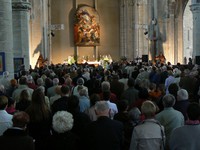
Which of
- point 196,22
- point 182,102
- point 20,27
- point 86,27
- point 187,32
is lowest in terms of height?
point 182,102

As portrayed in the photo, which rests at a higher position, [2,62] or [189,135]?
[2,62]

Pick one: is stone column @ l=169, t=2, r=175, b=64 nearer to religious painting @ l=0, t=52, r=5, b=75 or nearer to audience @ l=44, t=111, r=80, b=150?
religious painting @ l=0, t=52, r=5, b=75

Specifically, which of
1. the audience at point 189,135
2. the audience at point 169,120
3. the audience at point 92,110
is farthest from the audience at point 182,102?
the audience at point 189,135

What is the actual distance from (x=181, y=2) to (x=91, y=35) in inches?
465

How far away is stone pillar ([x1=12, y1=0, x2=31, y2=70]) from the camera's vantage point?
776 inches

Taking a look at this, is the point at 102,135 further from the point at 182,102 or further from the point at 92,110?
the point at 182,102

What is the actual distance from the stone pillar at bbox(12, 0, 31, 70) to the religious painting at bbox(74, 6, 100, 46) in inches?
862

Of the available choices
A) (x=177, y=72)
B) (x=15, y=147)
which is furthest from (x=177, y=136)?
(x=177, y=72)

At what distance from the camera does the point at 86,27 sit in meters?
42.1

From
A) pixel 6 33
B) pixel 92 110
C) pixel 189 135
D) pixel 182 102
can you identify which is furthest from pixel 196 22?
pixel 189 135

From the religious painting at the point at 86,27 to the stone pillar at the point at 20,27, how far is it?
21885 millimetres

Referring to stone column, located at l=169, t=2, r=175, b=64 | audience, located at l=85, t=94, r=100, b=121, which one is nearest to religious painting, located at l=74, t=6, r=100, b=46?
stone column, located at l=169, t=2, r=175, b=64

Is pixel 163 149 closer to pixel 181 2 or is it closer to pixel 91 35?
pixel 181 2

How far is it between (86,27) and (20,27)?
877 inches
